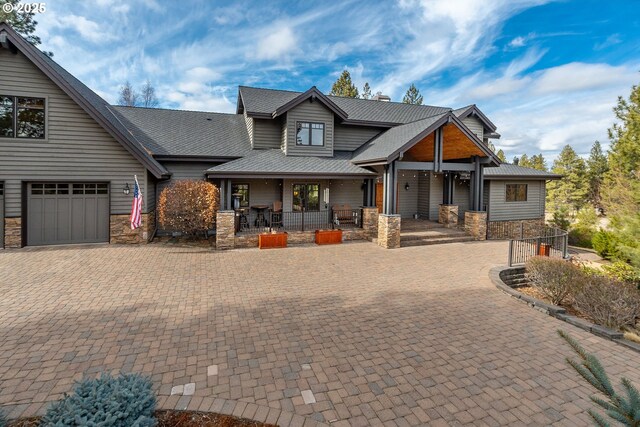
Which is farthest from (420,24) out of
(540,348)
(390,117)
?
(540,348)

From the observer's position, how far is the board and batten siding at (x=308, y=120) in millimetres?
16359

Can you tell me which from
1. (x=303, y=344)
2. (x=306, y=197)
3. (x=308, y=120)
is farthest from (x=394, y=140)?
(x=303, y=344)

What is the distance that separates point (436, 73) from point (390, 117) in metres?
15.5

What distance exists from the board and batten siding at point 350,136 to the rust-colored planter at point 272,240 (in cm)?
755

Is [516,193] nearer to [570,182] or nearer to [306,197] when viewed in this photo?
[306,197]

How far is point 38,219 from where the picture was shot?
11992 millimetres

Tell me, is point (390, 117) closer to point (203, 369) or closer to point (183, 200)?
point (183, 200)

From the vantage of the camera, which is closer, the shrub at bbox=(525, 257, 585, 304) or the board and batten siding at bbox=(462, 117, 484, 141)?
the shrub at bbox=(525, 257, 585, 304)

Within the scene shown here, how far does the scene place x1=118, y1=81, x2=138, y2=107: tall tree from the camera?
39.6 metres

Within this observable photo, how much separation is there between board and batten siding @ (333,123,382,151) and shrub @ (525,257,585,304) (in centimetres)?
1230

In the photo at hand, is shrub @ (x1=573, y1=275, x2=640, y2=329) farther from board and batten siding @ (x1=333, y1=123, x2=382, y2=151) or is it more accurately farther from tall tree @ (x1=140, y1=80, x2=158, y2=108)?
tall tree @ (x1=140, y1=80, x2=158, y2=108)

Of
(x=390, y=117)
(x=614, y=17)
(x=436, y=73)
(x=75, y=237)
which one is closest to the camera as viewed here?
(x=614, y=17)

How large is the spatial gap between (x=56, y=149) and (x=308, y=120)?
10924 millimetres

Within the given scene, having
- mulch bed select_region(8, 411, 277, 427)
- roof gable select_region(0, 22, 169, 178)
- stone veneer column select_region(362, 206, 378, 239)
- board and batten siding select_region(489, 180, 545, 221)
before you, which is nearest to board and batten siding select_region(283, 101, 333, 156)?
stone veneer column select_region(362, 206, 378, 239)
